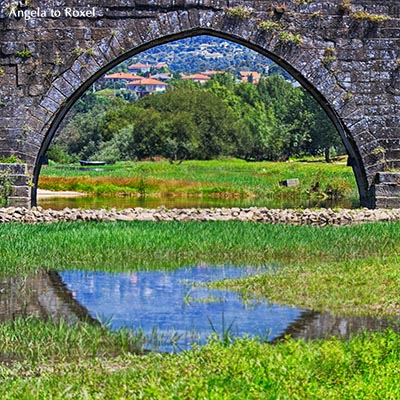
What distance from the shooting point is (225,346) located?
7109 mm

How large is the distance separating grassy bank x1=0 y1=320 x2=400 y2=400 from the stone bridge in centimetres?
943

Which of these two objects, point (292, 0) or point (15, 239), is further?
Answer: point (292, 0)

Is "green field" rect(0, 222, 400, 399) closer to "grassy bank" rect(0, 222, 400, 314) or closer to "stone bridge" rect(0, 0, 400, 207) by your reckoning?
"grassy bank" rect(0, 222, 400, 314)

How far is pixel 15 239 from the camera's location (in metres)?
12.8

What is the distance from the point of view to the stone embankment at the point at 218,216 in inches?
611

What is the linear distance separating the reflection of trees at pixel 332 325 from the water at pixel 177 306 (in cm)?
11

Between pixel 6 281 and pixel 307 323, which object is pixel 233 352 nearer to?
pixel 307 323

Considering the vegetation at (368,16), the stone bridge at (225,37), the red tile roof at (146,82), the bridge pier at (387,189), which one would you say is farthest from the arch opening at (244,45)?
the red tile roof at (146,82)

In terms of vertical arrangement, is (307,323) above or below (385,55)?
below

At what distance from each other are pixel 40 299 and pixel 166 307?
125cm

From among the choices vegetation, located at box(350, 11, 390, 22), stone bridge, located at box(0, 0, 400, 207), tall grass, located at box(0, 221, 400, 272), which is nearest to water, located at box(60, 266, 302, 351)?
tall grass, located at box(0, 221, 400, 272)

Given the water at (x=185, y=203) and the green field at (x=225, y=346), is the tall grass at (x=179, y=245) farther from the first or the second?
the water at (x=185, y=203)

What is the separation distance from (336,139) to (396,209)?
104 feet

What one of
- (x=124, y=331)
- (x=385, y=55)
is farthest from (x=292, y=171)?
(x=124, y=331)
